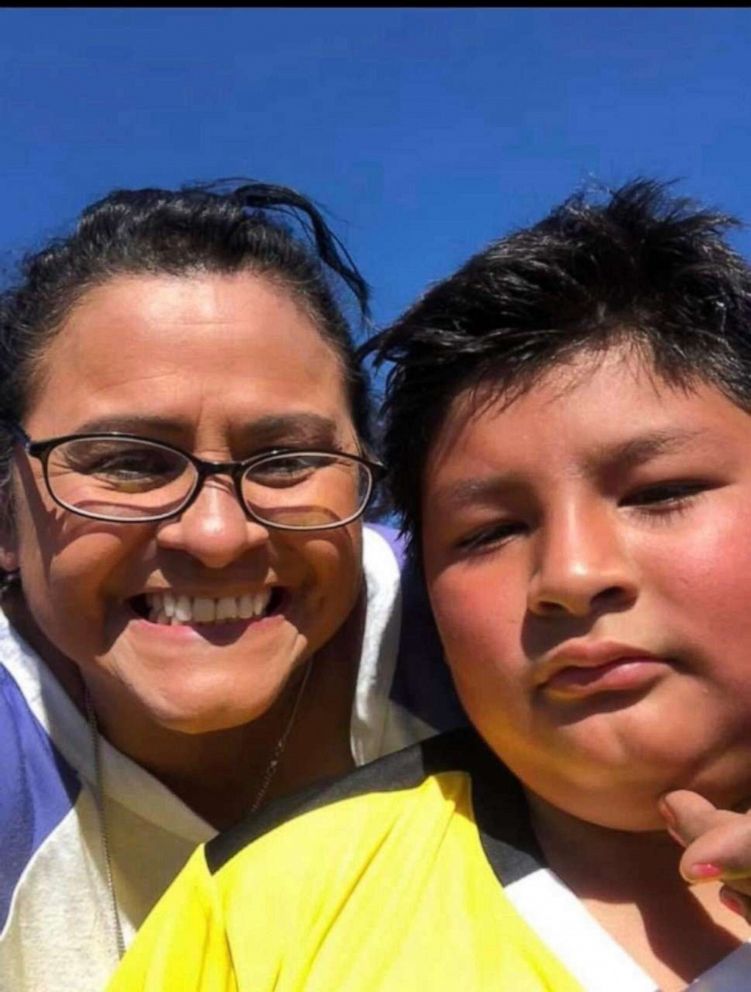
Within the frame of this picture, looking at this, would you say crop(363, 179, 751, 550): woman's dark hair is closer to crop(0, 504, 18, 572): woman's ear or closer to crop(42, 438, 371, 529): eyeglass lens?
crop(42, 438, 371, 529): eyeglass lens

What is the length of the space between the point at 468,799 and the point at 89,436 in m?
0.70

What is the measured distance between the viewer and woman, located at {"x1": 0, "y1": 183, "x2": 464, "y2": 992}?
5.25ft

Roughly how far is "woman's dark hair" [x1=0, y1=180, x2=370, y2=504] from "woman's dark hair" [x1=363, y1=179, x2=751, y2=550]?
283 mm

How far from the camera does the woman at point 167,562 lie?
1.60m

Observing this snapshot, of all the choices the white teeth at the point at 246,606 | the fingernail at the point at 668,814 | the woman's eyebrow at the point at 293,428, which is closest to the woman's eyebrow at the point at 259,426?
the woman's eyebrow at the point at 293,428

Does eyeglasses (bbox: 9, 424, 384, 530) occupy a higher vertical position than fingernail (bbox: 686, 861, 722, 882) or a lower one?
higher

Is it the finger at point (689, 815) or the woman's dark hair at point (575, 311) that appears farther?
the woman's dark hair at point (575, 311)

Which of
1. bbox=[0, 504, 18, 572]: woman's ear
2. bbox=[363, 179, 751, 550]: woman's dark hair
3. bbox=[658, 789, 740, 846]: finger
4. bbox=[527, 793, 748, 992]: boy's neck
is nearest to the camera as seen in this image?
bbox=[658, 789, 740, 846]: finger

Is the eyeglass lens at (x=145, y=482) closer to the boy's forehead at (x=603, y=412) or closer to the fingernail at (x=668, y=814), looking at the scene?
the boy's forehead at (x=603, y=412)

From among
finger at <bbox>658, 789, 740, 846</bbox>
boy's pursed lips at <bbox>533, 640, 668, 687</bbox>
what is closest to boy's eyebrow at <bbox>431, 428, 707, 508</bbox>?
boy's pursed lips at <bbox>533, 640, 668, 687</bbox>

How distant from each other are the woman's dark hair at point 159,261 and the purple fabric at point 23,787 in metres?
0.36

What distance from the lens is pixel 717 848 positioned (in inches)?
40.1

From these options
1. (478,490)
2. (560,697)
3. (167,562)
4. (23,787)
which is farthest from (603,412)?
(23,787)

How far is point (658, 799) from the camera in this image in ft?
4.17
